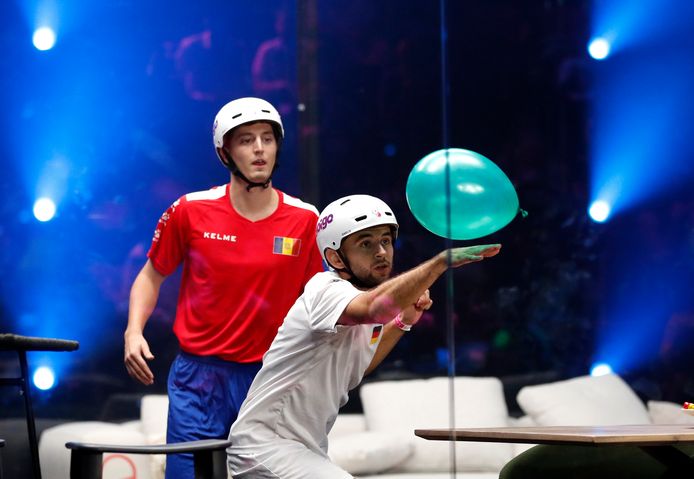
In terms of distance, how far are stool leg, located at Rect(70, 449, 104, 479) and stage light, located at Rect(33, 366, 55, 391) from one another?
7.89ft

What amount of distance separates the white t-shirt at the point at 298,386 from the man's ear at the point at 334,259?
0.09 m

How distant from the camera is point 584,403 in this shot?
344 centimetres

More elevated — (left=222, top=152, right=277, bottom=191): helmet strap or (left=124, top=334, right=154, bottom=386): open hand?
(left=222, top=152, right=277, bottom=191): helmet strap

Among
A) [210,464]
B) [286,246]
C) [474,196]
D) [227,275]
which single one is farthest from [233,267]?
[210,464]

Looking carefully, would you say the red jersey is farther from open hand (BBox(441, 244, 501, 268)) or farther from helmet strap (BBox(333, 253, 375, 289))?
open hand (BBox(441, 244, 501, 268))

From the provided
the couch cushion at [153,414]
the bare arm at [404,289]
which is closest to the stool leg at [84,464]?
the bare arm at [404,289]

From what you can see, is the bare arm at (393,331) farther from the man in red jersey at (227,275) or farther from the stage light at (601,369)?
the stage light at (601,369)

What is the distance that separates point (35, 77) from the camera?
4.63 m

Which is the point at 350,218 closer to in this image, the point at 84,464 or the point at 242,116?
the point at 242,116

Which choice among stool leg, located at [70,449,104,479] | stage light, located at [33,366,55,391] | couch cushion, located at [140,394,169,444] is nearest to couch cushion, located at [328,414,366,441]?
couch cushion, located at [140,394,169,444]

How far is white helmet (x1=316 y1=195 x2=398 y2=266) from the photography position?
3.00 m

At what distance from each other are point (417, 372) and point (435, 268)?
2439mm

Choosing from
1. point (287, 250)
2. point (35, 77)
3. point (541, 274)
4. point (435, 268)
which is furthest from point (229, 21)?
point (435, 268)

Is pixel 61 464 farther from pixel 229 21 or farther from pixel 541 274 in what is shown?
pixel 541 274
